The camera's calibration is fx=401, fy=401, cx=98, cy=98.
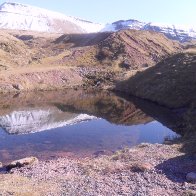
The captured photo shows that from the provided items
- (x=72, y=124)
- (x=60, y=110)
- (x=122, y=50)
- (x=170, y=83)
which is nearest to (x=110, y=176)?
(x=72, y=124)

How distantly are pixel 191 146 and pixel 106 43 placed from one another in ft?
251

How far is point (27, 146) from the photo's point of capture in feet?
126

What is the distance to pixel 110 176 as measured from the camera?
2653cm

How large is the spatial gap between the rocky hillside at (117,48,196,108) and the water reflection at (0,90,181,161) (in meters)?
2.93

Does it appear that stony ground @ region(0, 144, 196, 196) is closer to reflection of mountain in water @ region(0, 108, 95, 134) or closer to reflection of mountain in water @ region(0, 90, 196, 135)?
reflection of mountain in water @ region(0, 90, 196, 135)

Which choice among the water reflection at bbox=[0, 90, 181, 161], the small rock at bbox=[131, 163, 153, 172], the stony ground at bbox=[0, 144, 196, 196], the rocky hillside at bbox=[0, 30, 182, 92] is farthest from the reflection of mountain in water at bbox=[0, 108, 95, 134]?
the small rock at bbox=[131, 163, 153, 172]

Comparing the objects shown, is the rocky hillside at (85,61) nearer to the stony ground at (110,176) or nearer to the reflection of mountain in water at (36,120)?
the reflection of mountain in water at (36,120)

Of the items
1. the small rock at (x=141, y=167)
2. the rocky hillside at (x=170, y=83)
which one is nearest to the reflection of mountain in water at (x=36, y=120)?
the rocky hillside at (x=170, y=83)

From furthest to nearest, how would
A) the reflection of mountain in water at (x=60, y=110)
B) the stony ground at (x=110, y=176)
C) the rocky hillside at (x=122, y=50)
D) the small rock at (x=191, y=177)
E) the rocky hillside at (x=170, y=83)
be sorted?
the rocky hillside at (x=122, y=50), the rocky hillside at (x=170, y=83), the reflection of mountain in water at (x=60, y=110), the small rock at (x=191, y=177), the stony ground at (x=110, y=176)

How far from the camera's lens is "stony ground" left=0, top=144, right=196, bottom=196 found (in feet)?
79.4

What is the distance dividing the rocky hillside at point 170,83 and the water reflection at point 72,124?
9.62 ft

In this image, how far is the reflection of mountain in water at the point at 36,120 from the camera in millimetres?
47938

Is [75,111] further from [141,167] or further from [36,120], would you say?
[141,167]

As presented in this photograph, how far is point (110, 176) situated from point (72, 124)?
24.4 m
